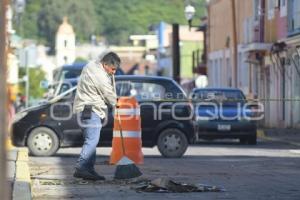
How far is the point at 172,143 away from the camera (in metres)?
17.5

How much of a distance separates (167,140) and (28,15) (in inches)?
2146

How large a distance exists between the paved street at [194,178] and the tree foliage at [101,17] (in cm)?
5429

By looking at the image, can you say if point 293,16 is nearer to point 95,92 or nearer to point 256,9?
point 256,9

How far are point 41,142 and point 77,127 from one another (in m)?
0.80

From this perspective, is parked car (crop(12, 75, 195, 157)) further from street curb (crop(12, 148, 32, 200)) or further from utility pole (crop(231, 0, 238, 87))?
utility pole (crop(231, 0, 238, 87))

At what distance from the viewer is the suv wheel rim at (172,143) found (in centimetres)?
1745

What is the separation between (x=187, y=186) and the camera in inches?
394

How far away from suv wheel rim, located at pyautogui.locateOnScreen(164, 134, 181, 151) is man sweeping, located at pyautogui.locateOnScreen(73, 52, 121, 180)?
6.17 m

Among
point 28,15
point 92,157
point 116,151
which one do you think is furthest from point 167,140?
point 28,15

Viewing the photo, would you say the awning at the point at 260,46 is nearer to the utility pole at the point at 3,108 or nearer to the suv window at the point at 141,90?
the suv window at the point at 141,90

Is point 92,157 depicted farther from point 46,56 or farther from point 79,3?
point 46,56

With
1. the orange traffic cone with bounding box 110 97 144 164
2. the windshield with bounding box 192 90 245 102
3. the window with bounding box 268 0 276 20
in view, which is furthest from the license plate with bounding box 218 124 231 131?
the window with bounding box 268 0 276 20

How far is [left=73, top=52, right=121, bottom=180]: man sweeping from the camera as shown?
1114 centimetres

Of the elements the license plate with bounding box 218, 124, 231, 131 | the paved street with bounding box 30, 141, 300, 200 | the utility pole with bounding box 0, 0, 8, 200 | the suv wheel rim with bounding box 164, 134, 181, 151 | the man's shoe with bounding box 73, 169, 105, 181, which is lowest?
the paved street with bounding box 30, 141, 300, 200
